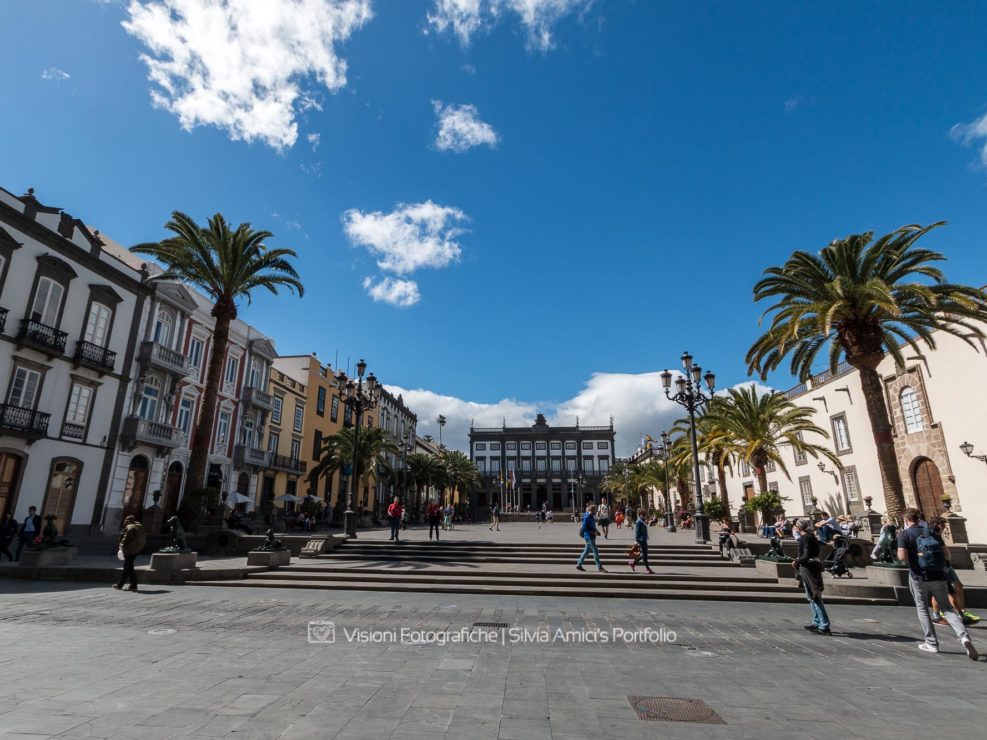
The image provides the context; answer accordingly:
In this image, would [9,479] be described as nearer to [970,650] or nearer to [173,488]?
[173,488]

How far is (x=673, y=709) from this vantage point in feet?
14.9

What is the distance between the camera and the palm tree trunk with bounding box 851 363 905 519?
48.2 feet

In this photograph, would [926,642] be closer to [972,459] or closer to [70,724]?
[70,724]

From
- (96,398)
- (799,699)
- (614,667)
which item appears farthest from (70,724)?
(96,398)

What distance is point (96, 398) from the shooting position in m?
21.7

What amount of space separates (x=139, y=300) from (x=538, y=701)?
26.8 metres

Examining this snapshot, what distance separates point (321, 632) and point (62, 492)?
63.5ft

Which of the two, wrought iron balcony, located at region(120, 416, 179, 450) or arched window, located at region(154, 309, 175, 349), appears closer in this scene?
wrought iron balcony, located at region(120, 416, 179, 450)

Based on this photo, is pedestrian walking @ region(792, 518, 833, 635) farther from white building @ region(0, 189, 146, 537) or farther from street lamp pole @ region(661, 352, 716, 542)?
white building @ region(0, 189, 146, 537)

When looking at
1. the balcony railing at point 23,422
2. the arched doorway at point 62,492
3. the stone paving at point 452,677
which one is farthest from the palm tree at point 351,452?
the stone paving at point 452,677

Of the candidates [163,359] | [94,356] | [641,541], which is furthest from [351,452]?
[641,541]

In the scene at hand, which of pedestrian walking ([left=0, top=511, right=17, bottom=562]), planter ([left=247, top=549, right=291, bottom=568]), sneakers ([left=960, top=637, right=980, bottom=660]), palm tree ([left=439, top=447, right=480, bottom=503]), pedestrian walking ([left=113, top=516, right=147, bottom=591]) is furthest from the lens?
palm tree ([left=439, top=447, right=480, bottom=503])

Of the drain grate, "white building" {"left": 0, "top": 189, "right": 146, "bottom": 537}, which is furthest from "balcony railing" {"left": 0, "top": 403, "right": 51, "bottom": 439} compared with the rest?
the drain grate

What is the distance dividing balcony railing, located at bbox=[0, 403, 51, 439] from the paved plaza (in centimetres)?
1207
